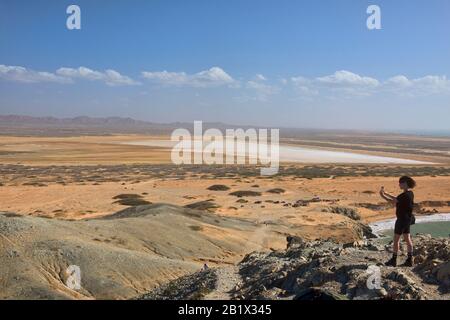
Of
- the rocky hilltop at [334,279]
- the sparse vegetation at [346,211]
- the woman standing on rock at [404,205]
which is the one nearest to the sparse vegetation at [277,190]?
the sparse vegetation at [346,211]

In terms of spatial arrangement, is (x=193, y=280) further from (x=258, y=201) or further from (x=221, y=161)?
(x=221, y=161)

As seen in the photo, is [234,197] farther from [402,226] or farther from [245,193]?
[402,226]

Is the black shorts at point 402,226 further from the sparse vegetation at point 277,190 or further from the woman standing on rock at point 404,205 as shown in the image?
the sparse vegetation at point 277,190

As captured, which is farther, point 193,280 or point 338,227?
point 338,227

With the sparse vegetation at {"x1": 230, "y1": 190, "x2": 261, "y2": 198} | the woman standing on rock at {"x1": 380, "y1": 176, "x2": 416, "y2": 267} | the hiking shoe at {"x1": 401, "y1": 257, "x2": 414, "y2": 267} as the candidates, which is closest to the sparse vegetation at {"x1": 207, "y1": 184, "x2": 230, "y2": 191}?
the sparse vegetation at {"x1": 230, "y1": 190, "x2": 261, "y2": 198}

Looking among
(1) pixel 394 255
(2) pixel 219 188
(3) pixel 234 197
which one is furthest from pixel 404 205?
(2) pixel 219 188
